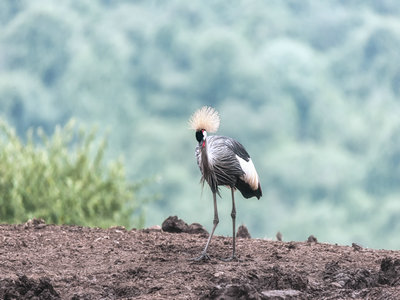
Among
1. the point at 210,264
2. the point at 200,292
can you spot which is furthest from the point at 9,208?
the point at 200,292

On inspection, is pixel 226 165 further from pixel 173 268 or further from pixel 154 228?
pixel 154 228

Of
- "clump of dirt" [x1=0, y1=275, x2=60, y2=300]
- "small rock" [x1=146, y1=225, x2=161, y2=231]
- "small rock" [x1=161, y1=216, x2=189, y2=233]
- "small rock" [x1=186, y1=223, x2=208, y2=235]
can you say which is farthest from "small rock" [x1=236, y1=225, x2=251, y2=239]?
"clump of dirt" [x1=0, y1=275, x2=60, y2=300]

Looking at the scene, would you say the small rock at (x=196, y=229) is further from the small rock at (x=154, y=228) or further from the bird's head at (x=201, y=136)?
the bird's head at (x=201, y=136)

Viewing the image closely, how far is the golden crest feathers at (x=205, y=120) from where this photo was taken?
638 cm

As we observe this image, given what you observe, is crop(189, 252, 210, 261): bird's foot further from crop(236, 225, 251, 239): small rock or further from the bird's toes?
crop(236, 225, 251, 239): small rock

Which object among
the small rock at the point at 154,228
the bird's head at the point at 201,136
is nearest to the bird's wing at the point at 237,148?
the bird's head at the point at 201,136

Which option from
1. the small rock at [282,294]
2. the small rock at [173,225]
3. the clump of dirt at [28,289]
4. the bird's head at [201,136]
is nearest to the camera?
the small rock at [282,294]

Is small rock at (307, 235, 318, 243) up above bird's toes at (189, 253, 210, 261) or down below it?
above

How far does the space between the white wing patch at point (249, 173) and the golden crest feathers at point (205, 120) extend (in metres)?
0.59

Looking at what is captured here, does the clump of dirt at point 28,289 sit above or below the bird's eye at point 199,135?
below

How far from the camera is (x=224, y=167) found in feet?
22.4


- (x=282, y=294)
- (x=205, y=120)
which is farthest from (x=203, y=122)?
(x=282, y=294)

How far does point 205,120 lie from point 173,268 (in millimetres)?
1422

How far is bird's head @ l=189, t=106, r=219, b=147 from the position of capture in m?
6.38
